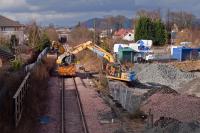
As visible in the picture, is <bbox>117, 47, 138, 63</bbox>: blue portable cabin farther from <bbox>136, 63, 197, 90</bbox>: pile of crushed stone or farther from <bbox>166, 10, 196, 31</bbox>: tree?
<bbox>166, 10, 196, 31</bbox>: tree

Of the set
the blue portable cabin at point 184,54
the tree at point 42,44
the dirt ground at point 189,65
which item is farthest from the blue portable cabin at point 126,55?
the tree at point 42,44

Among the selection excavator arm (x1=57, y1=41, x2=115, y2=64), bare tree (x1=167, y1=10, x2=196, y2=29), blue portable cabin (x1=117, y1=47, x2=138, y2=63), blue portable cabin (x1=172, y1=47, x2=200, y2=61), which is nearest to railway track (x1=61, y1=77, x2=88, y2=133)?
excavator arm (x1=57, y1=41, x2=115, y2=64)

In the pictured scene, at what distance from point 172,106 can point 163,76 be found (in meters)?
21.0

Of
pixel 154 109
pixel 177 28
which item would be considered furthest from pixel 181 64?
pixel 177 28

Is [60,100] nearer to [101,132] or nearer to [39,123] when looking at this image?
[39,123]

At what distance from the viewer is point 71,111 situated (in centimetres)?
2611

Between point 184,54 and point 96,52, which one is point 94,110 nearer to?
point 96,52

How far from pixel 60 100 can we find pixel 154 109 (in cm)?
681

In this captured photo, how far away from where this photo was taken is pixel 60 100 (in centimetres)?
3022

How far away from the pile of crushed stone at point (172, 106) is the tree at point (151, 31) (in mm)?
65410

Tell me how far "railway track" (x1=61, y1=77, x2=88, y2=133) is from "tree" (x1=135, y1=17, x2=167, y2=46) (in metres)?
58.1

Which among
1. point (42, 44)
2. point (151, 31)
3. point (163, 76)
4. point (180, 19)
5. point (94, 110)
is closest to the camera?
point (94, 110)

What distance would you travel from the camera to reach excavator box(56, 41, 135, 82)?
40.3 metres

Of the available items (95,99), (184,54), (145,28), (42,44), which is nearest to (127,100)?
(95,99)
